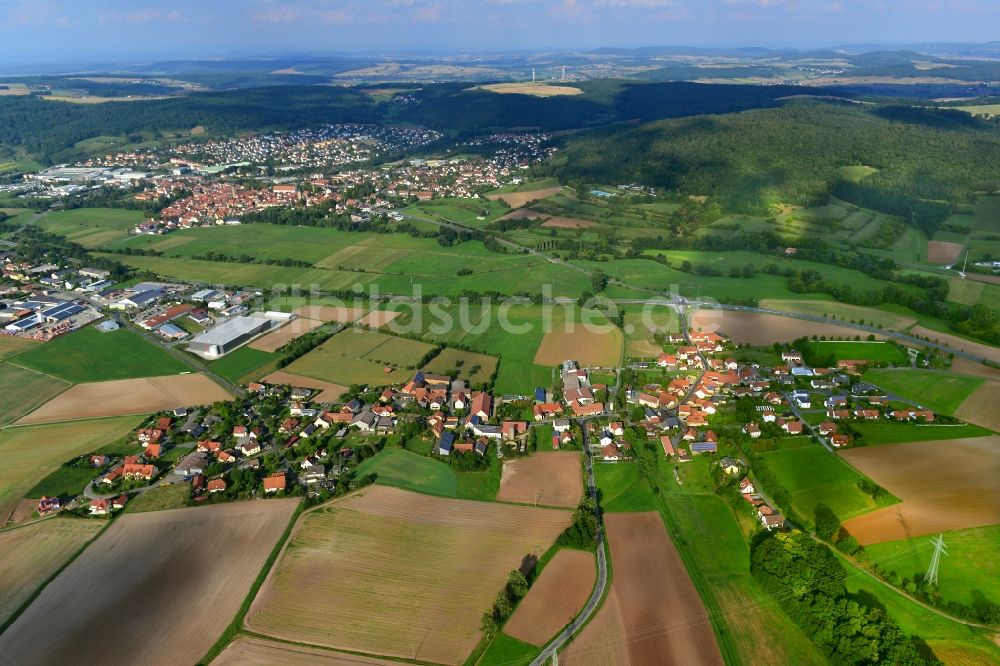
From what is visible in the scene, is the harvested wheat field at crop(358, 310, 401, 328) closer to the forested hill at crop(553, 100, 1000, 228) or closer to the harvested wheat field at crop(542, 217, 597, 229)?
the harvested wheat field at crop(542, 217, 597, 229)

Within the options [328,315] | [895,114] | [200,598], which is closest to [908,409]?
[200,598]

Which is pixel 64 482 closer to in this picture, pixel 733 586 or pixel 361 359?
pixel 361 359

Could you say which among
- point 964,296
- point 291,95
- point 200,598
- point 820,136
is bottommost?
point 200,598

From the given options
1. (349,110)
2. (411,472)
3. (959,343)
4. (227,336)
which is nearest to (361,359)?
(227,336)

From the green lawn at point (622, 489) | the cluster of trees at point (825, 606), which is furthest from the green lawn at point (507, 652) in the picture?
the cluster of trees at point (825, 606)

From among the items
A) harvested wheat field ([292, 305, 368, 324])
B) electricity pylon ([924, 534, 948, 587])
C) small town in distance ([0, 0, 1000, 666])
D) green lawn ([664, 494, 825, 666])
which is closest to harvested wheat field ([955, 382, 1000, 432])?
small town in distance ([0, 0, 1000, 666])

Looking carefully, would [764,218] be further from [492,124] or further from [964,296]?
[492,124]
